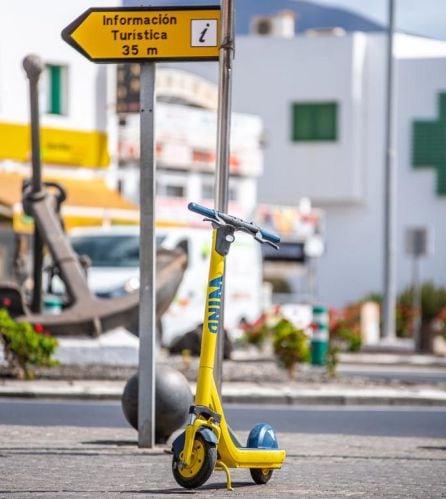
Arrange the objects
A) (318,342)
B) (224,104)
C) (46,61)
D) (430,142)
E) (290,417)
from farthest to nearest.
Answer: (430,142) → (46,61) → (318,342) → (290,417) → (224,104)

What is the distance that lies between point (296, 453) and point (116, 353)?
1026 centimetres

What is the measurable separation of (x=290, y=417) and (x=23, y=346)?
3790 mm

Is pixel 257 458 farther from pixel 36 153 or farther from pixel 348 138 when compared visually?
pixel 348 138

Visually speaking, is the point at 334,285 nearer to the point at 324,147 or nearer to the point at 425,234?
the point at 324,147

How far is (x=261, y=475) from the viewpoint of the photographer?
33.1ft

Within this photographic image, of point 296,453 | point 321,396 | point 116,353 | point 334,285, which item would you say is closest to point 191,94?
point 334,285

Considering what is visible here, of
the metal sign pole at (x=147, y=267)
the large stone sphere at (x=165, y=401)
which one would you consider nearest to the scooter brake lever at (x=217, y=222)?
the metal sign pole at (x=147, y=267)

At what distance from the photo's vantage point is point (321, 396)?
64.6 ft

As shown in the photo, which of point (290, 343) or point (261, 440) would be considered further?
point (290, 343)

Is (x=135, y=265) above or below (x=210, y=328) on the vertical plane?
below

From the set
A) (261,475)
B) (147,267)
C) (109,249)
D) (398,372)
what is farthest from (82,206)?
(261,475)

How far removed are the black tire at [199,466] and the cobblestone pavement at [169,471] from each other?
0.12 metres

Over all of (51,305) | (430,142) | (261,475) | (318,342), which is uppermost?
(430,142)

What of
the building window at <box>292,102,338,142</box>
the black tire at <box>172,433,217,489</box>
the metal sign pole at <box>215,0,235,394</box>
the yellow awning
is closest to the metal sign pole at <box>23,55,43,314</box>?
the metal sign pole at <box>215,0,235,394</box>
